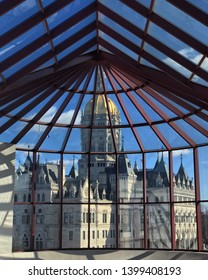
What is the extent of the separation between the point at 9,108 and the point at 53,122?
3.56 m

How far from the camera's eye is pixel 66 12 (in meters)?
12.7

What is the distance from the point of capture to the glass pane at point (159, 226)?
23922mm

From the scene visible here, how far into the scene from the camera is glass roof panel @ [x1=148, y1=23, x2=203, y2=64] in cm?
1325

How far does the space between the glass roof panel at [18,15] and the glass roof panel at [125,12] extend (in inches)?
98.6

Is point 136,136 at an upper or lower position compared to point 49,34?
lower

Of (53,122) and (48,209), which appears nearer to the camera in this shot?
(53,122)

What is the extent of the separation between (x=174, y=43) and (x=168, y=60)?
141cm

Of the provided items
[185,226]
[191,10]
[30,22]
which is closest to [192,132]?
[185,226]

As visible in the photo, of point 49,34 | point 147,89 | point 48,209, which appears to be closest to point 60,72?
point 49,34

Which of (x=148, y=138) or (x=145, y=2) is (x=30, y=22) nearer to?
(x=145, y=2)

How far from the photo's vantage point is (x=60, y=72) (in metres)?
17.2

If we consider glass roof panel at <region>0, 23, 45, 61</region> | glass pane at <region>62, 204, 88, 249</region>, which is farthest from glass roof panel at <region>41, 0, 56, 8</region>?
glass pane at <region>62, 204, 88, 249</region>
